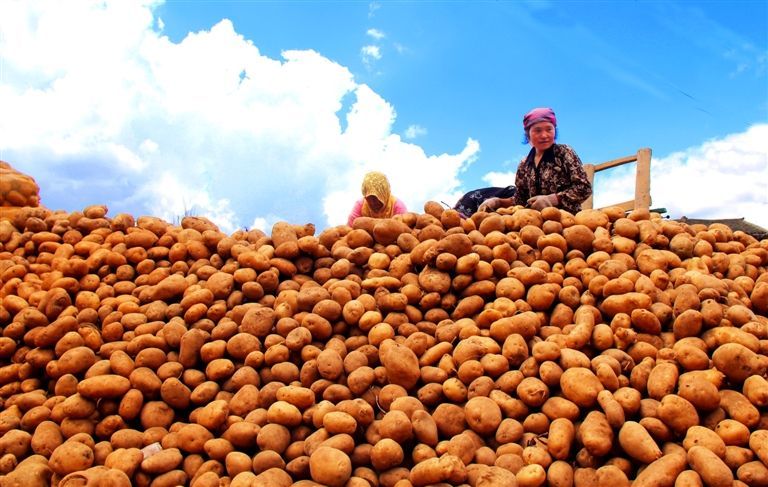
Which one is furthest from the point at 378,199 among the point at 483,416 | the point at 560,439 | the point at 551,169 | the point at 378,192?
the point at 560,439

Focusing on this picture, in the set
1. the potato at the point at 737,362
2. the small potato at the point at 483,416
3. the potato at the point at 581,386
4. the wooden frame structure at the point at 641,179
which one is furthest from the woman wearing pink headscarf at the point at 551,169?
the wooden frame structure at the point at 641,179

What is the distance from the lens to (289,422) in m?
2.71

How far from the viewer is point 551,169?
5.68m

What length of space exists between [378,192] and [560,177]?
2078 millimetres

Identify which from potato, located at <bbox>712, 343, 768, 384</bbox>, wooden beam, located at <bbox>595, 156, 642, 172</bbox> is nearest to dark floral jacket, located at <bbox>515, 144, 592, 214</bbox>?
potato, located at <bbox>712, 343, 768, 384</bbox>

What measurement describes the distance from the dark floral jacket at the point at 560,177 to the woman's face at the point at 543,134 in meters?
0.10

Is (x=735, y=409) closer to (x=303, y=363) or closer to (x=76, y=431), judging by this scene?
(x=303, y=363)

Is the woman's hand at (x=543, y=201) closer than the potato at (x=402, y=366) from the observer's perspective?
No

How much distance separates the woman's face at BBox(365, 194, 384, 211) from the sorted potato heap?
7.70 feet

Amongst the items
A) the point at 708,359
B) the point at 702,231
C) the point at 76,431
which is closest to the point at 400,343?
the point at 708,359

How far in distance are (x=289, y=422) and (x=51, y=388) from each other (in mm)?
1709

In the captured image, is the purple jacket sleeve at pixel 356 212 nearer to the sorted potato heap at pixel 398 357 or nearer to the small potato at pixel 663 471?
the sorted potato heap at pixel 398 357

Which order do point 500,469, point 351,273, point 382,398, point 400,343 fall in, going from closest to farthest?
point 500,469, point 382,398, point 400,343, point 351,273

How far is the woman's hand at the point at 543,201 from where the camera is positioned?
16.4ft
